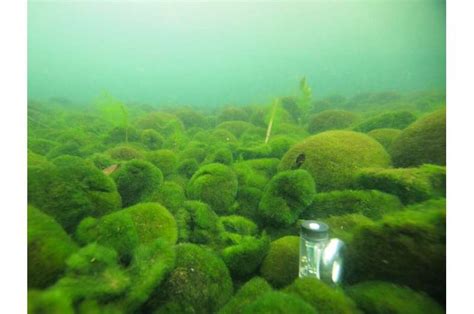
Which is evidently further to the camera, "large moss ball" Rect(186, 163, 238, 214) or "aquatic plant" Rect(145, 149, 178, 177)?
"aquatic plant" Rect(145, 149, 178, 177)

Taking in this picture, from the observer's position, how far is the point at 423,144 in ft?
8.54

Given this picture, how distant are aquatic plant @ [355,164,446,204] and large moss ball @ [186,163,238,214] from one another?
62.4 inches

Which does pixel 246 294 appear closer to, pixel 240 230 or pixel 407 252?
pixel 240 230

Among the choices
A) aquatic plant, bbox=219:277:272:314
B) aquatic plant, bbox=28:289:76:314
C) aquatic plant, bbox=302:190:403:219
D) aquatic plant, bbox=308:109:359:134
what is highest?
aquatic plant, bbox=308:109:359:134

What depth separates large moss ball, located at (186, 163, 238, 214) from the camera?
268 cm

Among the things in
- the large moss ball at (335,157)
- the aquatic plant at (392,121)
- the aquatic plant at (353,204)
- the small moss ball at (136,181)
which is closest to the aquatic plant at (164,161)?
the small moss ball at (136,181)

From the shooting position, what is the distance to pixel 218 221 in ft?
7.85

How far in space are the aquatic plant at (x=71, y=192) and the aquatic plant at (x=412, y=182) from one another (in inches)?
110

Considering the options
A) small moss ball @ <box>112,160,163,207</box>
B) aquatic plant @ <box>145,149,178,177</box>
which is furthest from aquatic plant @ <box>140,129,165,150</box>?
small moss ball @ <box>112,160,163,207</box>

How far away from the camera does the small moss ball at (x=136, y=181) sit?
2.54m

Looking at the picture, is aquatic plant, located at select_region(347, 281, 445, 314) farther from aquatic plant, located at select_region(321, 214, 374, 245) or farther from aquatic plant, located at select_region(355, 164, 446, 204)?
aquatic plant, located at select_region(355, 164, 446, 204)

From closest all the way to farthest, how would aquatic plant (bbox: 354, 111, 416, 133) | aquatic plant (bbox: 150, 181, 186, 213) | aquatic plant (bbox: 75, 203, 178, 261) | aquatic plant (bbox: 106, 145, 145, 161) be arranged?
aquatic plant (bbox: 75, 203, 178, 261)
aquatic plant (bbox: 150, 181, 186, 213)
aquatic plant (bbox: 106, 145, 145, 161)
aquatic plant (bbox: 354, 111, 416, 133)
